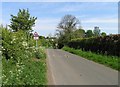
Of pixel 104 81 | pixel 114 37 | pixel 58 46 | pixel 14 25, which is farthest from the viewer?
pixel 58 46

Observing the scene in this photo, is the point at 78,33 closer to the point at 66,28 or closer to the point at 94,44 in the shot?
the point at 66,28

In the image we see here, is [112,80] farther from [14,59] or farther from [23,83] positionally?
[14,59]

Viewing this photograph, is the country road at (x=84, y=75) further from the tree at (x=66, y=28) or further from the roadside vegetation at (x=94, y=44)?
the tree at (x=66, y=28)

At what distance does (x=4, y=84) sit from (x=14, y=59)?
844cm

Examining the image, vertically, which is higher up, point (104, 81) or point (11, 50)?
point (11, 50)

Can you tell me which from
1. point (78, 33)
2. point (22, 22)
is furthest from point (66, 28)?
point (22, 22)

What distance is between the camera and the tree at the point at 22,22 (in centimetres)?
5028

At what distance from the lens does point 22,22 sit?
5078cm

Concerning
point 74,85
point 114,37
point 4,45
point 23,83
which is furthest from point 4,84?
point 114,37

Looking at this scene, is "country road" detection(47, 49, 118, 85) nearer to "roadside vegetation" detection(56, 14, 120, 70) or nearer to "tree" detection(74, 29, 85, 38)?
"roadside vegetation" detection(56, 14, 120, 70)

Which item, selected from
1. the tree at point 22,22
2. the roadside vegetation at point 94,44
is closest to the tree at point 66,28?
the roadside vegetation at point 94,44

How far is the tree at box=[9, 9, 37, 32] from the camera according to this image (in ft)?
165

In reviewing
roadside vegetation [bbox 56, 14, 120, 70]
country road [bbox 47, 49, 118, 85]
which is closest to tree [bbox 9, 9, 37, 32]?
roadside vegetation [bbox 56, 14, 120, 70]

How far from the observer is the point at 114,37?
30484mm
